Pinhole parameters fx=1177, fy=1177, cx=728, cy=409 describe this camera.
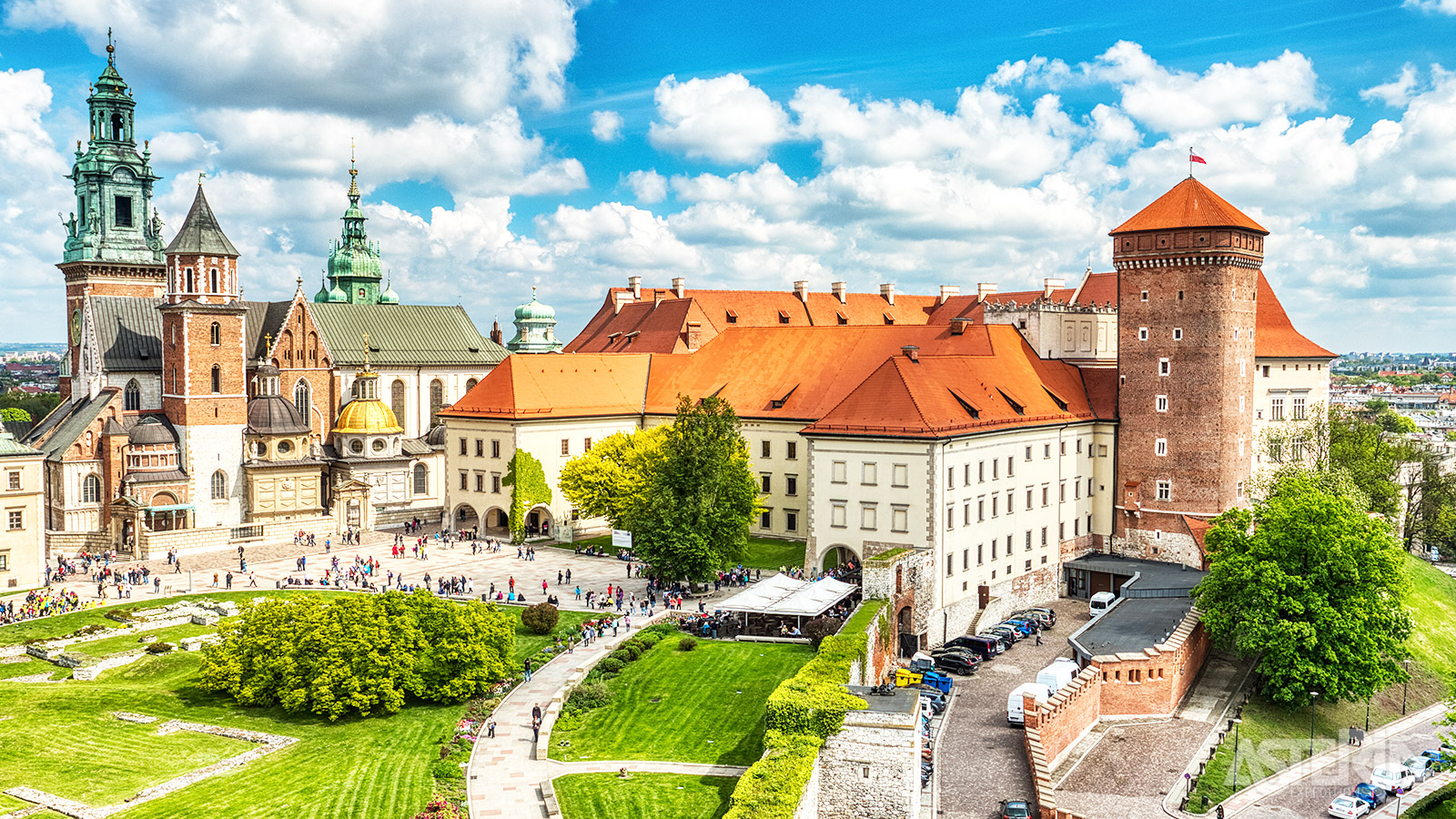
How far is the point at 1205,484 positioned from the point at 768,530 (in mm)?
25123

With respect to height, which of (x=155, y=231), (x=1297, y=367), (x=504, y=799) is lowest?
(x=504, y=799)

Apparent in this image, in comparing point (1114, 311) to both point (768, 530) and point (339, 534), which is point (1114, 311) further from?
point (339, 534)

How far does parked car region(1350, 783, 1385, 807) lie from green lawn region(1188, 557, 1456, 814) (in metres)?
3.26

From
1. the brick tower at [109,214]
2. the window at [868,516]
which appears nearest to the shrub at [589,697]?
the window at [868,516]

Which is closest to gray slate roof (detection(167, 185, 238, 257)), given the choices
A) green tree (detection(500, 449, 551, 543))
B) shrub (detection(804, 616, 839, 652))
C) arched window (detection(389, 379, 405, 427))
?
arched window (detection(389, 379, 405, 427))

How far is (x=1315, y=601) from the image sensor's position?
161ft

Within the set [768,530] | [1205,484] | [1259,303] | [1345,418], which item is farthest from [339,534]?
[1345,418]

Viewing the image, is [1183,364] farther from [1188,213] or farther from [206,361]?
[206,361]

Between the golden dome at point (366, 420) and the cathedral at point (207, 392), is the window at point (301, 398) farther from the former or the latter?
the golden dome at point (366, 420)

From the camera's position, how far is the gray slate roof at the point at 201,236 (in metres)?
79.0

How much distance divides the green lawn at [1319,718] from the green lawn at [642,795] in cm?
1702

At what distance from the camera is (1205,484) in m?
65.4

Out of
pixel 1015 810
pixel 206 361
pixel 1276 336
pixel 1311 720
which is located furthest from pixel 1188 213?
pixel 206 361

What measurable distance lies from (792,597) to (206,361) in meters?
49.0
